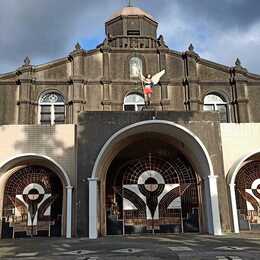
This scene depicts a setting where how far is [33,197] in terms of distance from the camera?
18.1m

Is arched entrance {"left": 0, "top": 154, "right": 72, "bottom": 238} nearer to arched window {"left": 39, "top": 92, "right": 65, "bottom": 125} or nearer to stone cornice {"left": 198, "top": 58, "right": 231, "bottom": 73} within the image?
arched window {"left": 39, "top": 92, "right": 65, "bottom": 125}

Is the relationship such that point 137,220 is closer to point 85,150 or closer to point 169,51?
point 85,150

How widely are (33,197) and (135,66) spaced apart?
10.2 metres

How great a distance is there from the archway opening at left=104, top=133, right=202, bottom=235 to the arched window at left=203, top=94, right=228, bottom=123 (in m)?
5.88

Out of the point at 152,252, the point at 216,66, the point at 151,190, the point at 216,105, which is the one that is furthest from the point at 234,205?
→ the point at 216,66

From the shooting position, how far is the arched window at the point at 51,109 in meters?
22.4

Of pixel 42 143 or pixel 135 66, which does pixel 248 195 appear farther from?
pixel 135 66

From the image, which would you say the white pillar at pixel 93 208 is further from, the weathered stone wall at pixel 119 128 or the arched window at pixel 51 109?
the arched window at pixel 51 109

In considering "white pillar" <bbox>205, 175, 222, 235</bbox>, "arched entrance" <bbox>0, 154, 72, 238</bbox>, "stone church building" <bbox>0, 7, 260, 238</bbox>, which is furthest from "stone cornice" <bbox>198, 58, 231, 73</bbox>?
"arched entrance" <bbox>0, 154, 72, 238</bbox>

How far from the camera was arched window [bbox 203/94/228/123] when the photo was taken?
23.3m

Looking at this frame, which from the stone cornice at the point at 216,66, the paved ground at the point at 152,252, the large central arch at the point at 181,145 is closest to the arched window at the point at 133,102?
the stone cornice at the point at 216,66

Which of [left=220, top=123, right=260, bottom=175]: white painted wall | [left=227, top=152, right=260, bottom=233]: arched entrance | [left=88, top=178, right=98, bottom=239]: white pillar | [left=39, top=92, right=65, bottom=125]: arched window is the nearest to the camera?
[left=88, top=178, right=98, bottom=239]: white pillar

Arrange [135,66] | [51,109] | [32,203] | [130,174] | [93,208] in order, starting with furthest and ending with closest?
1. [135,66]
2. [51,109]
3. [130,174]
4. [32,203]
5. [93,208]

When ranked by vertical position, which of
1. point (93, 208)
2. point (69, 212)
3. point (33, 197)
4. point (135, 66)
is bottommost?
point (69, 212)
